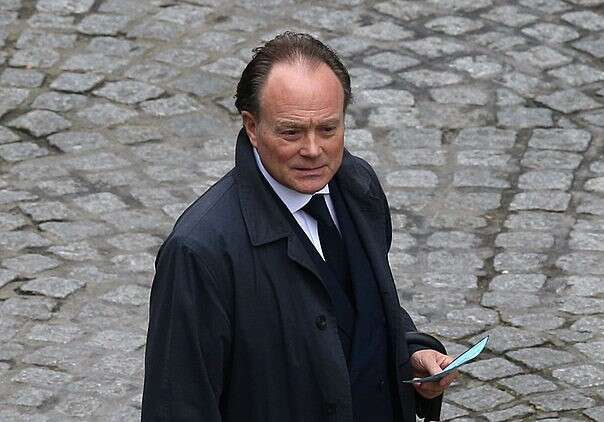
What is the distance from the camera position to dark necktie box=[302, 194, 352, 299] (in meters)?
3.54

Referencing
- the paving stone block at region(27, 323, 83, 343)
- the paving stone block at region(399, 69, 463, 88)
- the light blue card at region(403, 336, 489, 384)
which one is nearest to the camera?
the light blue card at region(403, 336, 489, 384)

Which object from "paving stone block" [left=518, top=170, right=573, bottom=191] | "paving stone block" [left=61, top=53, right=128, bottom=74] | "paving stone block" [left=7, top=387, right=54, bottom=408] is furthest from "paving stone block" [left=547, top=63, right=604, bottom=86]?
"paving stone block" [left=7, top=387, right=54, bottom=408]

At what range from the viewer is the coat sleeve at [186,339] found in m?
3.28

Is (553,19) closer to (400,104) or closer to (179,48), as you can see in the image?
(400,104)

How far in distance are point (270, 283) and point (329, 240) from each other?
25 cm

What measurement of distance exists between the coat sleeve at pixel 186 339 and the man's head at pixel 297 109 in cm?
32

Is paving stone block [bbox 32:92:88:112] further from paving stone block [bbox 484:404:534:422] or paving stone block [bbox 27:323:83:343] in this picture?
paving stone block [bbox 484:404:534:422]

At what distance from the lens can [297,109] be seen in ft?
11.0

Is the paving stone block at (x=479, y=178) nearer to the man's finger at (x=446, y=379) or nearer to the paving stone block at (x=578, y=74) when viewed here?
the paving stone block at (x=578, y=74)

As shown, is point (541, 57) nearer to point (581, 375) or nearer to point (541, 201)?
point (541, 201)

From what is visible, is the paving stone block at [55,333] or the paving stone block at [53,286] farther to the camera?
the paving stone block at [53,286]

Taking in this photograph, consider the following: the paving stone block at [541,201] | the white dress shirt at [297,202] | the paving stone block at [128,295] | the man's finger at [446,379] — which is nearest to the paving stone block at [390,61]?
the paving stone block at [541,201]

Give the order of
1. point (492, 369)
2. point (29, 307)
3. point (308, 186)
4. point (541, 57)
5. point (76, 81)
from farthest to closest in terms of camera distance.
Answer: point (541, 57) → point (76, 81) → point (29, 307) → point (492, 369) → point (308, 186)

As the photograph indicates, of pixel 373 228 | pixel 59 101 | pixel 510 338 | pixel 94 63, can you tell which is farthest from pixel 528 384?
pixel 94 63
